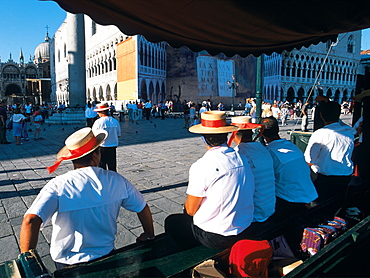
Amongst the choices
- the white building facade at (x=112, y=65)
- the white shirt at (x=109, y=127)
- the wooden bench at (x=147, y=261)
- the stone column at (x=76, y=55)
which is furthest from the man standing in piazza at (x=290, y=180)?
the white building facade at (x=112, y=65)

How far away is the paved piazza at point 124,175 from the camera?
139 inches

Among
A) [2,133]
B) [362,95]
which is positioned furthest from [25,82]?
[362,95]

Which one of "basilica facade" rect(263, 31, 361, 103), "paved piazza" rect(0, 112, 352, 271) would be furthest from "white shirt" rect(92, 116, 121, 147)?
"basilica facade" rect(263, 31, 361, 103)

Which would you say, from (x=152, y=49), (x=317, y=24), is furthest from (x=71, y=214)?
(x=152, y=49)

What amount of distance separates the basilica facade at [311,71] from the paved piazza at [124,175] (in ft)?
128

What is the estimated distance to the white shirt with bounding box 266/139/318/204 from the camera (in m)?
2.83

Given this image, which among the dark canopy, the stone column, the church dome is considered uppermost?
the church dome

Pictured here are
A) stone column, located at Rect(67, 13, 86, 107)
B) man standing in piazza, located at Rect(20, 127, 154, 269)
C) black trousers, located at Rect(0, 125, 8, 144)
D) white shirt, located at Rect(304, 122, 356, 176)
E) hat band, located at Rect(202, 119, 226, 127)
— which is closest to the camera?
man standing in piazza, located at Rect(20, 127, 154, 269)

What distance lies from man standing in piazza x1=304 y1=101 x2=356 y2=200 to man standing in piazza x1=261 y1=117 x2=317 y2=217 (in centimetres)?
77

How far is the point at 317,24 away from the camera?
10.8 ft

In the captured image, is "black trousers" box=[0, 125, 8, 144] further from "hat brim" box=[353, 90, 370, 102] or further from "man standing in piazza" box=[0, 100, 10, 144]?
"hat brim" box=[353, 90, 370, 102]

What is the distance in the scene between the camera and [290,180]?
9.32 feet

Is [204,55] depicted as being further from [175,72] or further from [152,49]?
[152,49]

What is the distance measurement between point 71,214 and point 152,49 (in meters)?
33.4
